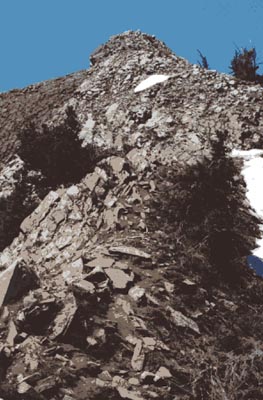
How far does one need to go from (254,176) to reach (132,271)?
34.3ft

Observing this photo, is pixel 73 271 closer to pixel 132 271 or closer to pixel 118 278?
pixel 118 278

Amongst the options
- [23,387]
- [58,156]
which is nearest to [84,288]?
[23,387]

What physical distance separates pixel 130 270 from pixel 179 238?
2.54 meters

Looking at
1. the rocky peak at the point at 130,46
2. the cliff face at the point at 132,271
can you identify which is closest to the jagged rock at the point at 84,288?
the cliff face at the point at 132,271

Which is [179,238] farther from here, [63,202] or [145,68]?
[145,68]

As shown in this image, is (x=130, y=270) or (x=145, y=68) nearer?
(x=130, y=270)

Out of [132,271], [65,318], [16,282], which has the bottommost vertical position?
[65,318]

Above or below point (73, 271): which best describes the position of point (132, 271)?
above

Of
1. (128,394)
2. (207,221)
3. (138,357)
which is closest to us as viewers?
(128,394)

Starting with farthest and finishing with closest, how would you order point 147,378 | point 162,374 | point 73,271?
point 73,271, point 162,374, point 147,378

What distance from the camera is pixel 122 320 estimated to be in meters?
10.7

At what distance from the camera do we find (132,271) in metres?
12.4

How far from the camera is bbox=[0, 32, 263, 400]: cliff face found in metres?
9.16

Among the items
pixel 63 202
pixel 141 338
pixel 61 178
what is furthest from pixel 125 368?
pixel 61 178
